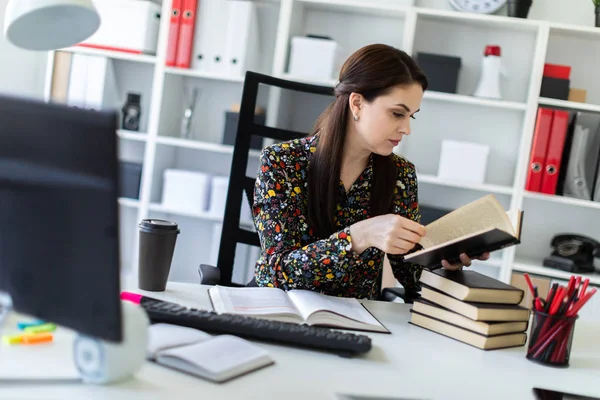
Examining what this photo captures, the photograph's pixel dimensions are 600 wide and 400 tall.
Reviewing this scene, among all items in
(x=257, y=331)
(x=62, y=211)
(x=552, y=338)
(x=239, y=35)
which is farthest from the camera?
(x=239, y=35)

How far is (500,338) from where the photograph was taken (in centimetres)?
132

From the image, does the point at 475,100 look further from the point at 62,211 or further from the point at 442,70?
the point at 62,211

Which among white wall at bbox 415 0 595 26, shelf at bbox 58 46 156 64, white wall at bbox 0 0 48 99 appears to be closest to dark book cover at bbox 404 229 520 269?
white wall at bbox 415 0 595 26

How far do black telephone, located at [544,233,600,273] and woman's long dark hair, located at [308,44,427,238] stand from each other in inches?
56.4

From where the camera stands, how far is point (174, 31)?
3.18 metres

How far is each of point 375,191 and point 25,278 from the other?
118cm

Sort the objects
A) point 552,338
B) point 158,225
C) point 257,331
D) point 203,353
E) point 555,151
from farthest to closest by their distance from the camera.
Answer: point 555,151 < point 158,225 < point 552,338 < point 257,331 < point 203,353

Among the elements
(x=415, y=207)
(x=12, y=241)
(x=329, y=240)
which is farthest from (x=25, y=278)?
(x=415, y=207)

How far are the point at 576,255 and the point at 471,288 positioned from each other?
188 cm

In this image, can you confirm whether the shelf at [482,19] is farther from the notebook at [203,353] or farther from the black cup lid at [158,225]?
the notebook at [203,353]

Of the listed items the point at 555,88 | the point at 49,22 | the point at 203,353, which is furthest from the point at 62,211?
the point at 555,88

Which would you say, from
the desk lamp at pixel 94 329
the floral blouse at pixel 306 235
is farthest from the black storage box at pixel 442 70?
the desk lamp at pixel 94 329

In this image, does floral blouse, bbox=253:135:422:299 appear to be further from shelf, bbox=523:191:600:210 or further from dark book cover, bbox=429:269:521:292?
shelf, bbox=523:191:600:210

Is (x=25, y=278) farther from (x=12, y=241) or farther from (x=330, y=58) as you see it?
(x=330, y=58)
